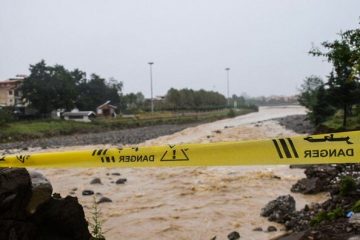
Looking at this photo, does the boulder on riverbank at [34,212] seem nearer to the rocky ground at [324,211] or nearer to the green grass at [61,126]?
the rocky ground at [324,211]

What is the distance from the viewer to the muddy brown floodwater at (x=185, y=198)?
9.70 meters

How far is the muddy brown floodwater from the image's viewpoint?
9703mm

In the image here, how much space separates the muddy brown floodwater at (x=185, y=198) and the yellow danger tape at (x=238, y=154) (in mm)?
4770

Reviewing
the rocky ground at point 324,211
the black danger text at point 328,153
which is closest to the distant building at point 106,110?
the rocky ground at point 324,211

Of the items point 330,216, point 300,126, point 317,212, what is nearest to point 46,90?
point 300,126

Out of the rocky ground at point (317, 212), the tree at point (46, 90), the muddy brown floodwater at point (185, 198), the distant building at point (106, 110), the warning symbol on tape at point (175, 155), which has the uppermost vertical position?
the tree at point (46, 90)

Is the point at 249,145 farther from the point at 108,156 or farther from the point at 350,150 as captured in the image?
the point at 108,156

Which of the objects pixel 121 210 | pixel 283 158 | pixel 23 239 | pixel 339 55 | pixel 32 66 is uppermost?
pixel 32 66

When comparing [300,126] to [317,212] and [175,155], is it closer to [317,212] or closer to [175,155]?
[317,212]

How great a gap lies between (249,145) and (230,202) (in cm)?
819

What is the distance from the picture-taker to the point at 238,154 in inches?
173

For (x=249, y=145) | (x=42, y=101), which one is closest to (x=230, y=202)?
(x=249, y=145)

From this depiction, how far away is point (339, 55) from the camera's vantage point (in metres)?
9.34

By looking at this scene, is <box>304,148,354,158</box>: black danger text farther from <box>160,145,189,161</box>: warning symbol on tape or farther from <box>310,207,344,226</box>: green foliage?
<box>310,207,344,226</box>: green foliage
